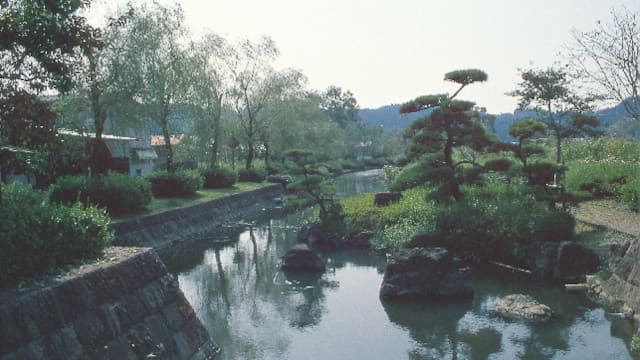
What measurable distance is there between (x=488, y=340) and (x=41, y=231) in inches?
316

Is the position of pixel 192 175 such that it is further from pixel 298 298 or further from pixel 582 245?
pixel 582 245

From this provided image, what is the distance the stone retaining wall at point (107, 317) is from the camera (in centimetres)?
626

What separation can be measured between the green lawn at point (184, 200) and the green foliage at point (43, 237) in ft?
35.4

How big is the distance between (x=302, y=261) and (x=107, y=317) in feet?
31.5

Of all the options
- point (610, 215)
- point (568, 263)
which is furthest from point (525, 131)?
point (568, 263)

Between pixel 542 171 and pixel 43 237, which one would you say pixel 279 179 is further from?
pixel 43 237

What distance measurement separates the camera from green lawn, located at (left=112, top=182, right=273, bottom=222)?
21656 mm

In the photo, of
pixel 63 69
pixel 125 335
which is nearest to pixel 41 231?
pixel 125 335

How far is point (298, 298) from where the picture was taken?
1390 centimetres

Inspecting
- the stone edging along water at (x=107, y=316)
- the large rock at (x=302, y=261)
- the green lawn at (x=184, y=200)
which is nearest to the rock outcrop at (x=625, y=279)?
the large rock at (x=302, y=261)

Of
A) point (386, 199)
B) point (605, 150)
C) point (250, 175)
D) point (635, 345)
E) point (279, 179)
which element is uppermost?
point (605, 150)

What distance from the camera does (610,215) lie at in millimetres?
18281

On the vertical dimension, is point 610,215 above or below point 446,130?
below

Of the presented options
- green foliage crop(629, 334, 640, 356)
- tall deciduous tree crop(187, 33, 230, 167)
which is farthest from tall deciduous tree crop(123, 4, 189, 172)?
green foliage crop(629, 334, 640, 356)
